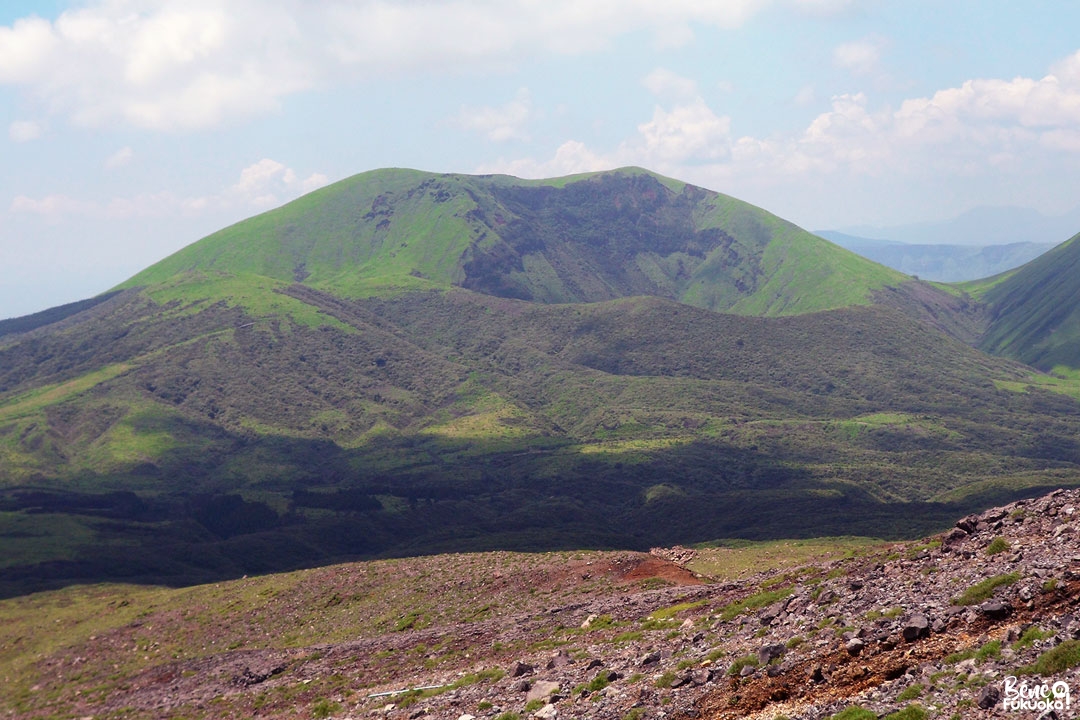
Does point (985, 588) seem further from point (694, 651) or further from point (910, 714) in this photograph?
point (694, 651)

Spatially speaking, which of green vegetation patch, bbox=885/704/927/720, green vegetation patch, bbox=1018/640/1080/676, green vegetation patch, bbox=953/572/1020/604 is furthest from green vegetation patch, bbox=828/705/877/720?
green vegetation patch, bbox=953/572/1020/604

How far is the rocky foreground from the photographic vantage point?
97.2 ft

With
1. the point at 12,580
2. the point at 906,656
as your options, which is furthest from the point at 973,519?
the point at 12,580

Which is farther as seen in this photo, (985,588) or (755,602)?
(755,602)

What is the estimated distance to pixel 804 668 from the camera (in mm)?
34156

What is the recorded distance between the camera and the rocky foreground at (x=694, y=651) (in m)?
29.6

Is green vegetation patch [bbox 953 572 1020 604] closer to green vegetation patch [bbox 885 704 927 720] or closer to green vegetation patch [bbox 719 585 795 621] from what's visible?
green vegetation patch [bbox 885 704 927 720]

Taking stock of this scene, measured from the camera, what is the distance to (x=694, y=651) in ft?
142

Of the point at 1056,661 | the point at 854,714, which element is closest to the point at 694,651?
the point at 854,714

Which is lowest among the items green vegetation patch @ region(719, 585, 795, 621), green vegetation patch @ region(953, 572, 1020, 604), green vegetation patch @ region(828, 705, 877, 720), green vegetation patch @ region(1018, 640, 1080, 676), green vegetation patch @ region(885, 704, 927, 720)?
green vegetation patch @ region(719, 585, 795, 621)

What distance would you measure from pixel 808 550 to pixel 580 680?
71864 mm

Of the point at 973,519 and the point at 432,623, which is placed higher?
the point at 973,519

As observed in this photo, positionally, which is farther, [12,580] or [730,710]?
[12,580]

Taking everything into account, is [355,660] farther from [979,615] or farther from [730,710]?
[979,615]
